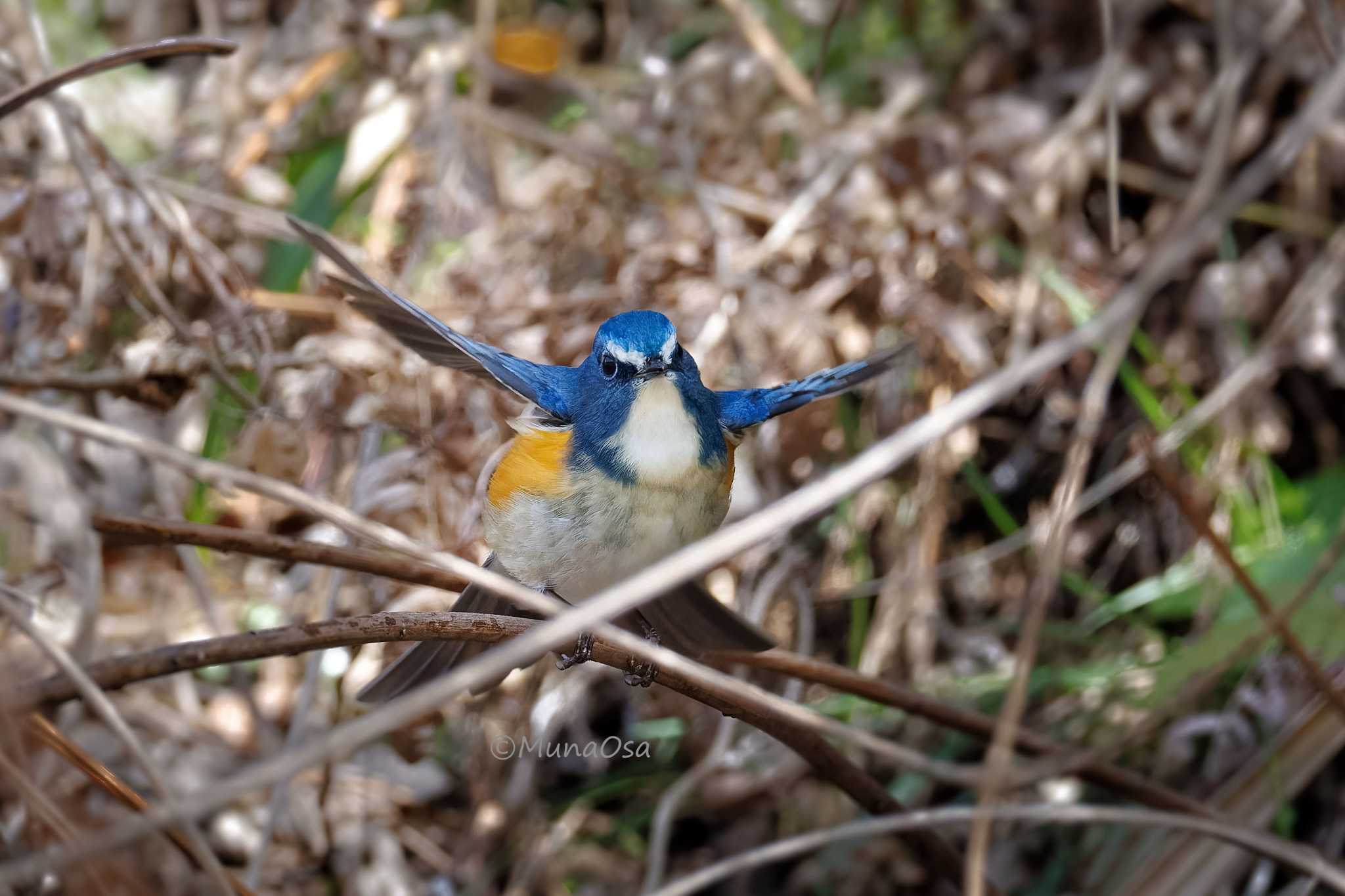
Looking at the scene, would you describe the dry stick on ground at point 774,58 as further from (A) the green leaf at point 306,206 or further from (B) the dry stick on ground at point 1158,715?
(B) the dry stick on ground at point 1158,715

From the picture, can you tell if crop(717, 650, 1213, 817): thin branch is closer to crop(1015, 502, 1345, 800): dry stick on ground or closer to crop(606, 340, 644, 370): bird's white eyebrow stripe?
crop(1015, 502, 1345, 800): dry stick on ground

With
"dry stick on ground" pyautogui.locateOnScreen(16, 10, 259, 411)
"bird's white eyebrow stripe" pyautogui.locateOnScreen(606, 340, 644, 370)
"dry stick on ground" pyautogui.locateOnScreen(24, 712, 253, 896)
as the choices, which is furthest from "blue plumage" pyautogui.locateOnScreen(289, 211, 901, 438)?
"dry stick on ground" pyautogui.locateOnScreen(24, 712, 253, 896)

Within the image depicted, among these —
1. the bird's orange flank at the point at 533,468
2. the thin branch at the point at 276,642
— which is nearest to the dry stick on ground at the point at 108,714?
the thin branch at the point at 276,642

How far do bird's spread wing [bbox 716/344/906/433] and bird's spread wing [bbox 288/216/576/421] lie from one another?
1.47ft

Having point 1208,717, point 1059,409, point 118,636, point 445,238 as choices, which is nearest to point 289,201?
point 445,238

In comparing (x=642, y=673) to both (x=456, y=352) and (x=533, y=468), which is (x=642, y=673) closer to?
(x=533, y=468)

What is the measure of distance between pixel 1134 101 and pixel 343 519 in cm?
452

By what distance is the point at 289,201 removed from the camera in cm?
533

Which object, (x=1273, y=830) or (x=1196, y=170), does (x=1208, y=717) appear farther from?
(x=1196, y=170)

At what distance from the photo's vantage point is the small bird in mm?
3127

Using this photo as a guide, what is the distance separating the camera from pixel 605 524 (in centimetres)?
312

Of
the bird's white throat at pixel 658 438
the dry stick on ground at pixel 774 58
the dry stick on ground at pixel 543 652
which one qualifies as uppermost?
the dry stick on ground at pixel 774 58

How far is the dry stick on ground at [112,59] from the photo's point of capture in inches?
98.8

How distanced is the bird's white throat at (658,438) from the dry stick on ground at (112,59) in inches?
48.2
